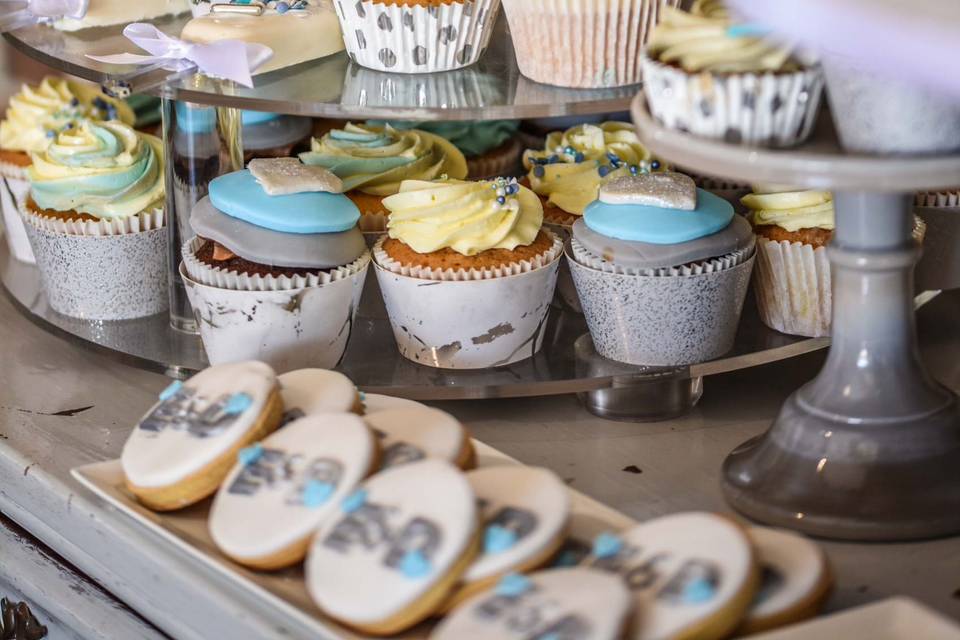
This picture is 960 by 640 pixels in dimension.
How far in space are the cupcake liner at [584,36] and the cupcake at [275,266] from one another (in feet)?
0.93

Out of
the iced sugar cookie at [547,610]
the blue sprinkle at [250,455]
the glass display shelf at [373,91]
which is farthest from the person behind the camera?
the glass display shelf at [373,91]

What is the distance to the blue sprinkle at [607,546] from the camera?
42.2 inches

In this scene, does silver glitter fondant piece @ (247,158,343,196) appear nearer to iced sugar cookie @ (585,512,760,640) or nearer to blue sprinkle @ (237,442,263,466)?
blue sprinkle @ (237,442,263,466)

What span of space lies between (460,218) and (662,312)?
0.25m

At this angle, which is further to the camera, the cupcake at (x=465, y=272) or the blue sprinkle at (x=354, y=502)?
the cupcake at (x=465, y=272)

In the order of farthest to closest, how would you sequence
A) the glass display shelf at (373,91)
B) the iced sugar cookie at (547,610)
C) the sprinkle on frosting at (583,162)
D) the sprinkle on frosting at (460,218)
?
1. the sprinkle on frosting at (583,162)
2. the sprinkle on frosting at (460,218)
3. the glass display shelf at (373,91)
4. the iced sugar cookie at (547,610)

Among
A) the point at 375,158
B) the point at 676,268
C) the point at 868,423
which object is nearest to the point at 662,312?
the point at 676,268

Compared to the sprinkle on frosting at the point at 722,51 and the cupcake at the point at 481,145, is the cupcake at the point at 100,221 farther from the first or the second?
the sprinkle on frosting at the point at 722,51

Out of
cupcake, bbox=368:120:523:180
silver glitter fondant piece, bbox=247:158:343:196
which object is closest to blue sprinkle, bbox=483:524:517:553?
silver glitter fondant piece, bbox=247:158:343:196

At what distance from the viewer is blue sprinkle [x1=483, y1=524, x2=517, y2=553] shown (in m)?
1.06

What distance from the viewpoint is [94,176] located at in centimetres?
172

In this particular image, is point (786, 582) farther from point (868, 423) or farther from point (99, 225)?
point (99, 225)

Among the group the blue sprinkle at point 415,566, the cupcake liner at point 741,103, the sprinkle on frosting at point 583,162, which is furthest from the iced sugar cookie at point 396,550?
the sprinkle on frosting at point 583,162

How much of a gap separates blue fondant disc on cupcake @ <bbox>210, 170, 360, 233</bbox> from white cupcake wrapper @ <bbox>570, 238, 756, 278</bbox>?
0.90 ft
